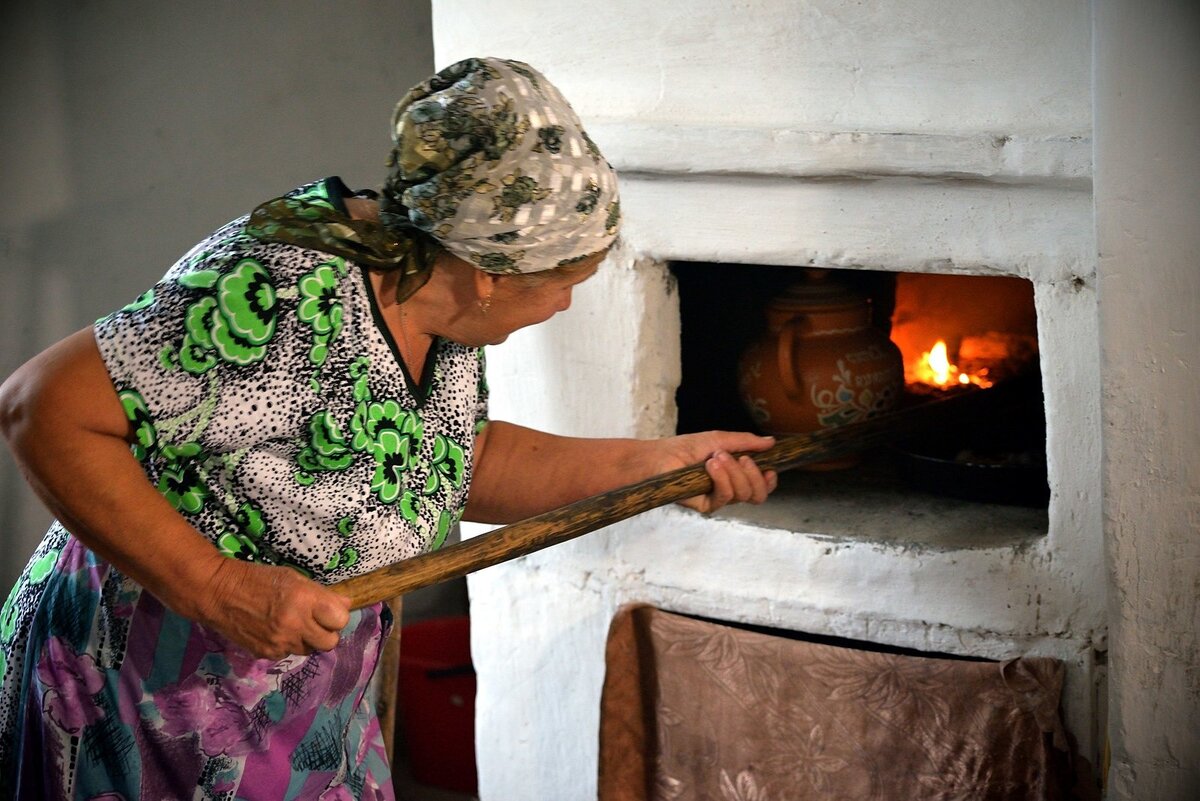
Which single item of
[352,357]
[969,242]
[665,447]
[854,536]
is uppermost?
[969,242]

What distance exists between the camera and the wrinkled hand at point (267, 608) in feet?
4.36

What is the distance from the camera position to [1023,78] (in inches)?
65.6

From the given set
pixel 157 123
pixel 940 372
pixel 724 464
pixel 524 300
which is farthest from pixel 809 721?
pixel 157 123

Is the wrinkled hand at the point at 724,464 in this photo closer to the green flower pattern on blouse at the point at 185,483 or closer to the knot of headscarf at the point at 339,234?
the knot of headscarf at the point at 339,234

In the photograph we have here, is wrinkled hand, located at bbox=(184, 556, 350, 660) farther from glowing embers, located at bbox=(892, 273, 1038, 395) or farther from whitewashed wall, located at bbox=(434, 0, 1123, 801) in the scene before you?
glowing embers, located at bbox=(892, 273, 1038, 395)

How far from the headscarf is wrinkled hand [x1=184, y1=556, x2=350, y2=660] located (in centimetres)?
36

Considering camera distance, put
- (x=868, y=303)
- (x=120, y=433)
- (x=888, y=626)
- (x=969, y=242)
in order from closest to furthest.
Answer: (x=120, y=433) → (x=969, y=242) → (x=888, y=626) → (x=868, y=303)

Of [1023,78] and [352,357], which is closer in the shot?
[352,357]

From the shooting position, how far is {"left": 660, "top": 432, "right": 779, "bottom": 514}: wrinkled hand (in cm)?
170

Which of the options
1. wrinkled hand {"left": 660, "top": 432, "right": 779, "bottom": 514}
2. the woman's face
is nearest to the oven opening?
wrinkled hand {"left": 660, "top": 432, "right": 779, "bottom": 514}

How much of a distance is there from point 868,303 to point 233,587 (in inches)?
51.3

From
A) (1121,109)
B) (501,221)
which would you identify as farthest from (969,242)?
(501,221)

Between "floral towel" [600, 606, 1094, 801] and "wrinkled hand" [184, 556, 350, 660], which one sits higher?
"wrinkled hand" [184, 556, 350, 660]

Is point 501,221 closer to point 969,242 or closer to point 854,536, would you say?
point 969,242
